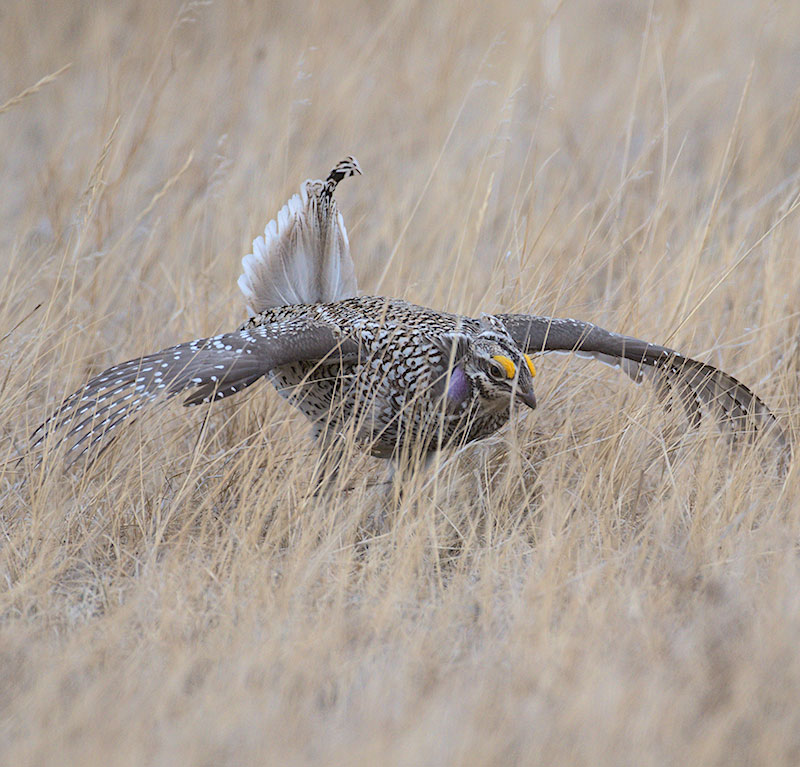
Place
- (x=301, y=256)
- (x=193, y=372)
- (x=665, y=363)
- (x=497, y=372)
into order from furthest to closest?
(x=301, y=256), (x=665, y=363), (x=497, y=372), (x=193, y=372)

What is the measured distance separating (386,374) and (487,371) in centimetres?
36

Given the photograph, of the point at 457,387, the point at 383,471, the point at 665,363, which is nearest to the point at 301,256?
the point at 383,471

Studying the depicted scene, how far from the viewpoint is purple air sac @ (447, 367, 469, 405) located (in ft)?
11.3

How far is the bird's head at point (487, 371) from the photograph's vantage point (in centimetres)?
337

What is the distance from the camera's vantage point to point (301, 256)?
435cm

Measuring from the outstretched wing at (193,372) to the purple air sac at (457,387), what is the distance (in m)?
0.35

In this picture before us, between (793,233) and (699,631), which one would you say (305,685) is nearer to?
(699,631)

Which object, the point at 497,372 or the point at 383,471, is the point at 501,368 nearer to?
the point at 497,372

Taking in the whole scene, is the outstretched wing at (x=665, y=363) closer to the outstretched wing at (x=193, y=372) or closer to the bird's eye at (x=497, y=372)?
the bird's eye at (x=497, y=372)

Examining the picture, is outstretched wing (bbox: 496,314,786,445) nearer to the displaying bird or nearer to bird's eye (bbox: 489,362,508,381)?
the displaying bird

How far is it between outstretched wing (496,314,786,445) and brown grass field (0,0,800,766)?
0.12 m

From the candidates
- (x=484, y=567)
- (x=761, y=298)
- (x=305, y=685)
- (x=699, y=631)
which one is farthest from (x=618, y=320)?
(x=305, y=685)

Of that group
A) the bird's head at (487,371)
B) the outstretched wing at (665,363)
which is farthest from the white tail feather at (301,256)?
the bird's head at (487,371)

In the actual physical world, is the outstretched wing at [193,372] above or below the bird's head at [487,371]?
above
